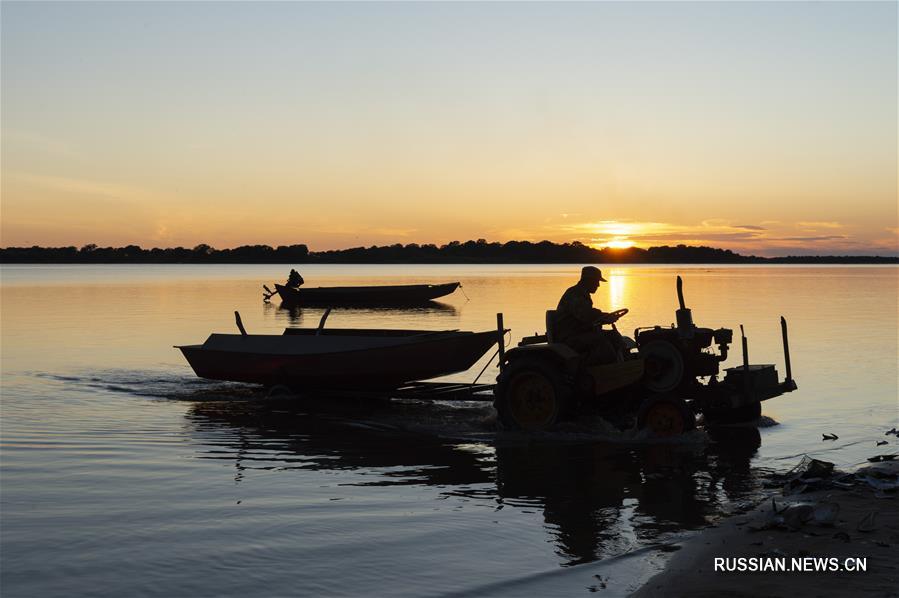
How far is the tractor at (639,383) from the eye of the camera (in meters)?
10.4

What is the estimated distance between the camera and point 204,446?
11.1 meters

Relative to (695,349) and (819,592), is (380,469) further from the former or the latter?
(819,592)

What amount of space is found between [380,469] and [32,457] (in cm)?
407

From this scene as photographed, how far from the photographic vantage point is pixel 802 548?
6.12 meters

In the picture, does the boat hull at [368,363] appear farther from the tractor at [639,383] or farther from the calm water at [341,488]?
the tractor at [639,383]

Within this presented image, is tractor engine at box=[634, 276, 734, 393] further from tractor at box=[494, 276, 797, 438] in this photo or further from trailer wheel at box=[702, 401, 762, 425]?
trailer wheel at box=[702, 401, 762, 425]

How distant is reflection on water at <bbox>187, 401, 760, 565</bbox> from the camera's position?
24.4 ft

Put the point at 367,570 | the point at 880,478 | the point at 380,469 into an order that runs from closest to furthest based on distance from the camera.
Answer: the point at 367,570, the point at 880,478, the point at 380,469

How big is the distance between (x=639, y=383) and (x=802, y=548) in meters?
4.58

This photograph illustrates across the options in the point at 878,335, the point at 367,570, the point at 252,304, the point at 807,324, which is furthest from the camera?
the point at 252,304

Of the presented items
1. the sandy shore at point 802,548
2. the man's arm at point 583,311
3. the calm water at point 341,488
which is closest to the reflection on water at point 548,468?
the calm water at point 341,488

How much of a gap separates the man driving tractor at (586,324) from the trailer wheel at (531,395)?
435 mm

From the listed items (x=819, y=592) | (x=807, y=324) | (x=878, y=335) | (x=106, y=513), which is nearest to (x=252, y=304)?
(x=807, y=324)

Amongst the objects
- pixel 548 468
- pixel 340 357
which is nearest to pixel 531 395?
pixel 548 468
